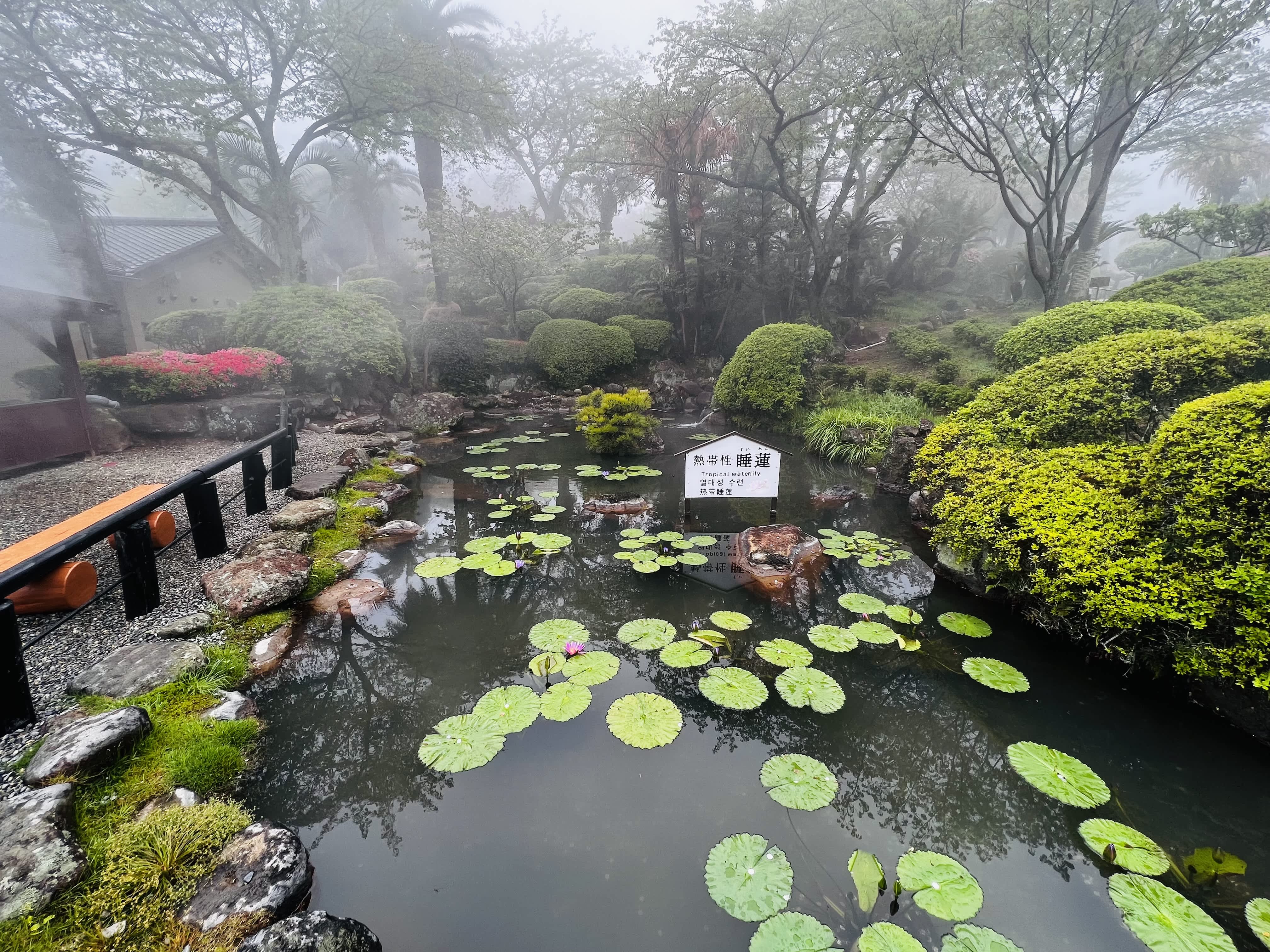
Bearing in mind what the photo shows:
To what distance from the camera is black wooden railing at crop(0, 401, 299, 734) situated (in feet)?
7.51

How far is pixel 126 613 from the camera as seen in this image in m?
3.47

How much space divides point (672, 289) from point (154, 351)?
39.7 ft

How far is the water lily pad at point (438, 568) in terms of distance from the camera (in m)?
4.54

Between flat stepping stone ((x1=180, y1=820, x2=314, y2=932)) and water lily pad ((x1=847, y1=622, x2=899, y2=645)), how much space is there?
3397 mm

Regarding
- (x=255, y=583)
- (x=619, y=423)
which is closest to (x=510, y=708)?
(x=255, y=583)

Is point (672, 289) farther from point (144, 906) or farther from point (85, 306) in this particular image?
point (144, 906)

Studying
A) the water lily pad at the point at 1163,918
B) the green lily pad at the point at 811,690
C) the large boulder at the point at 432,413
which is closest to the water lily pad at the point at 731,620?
the green lily pad at the point at 811,690

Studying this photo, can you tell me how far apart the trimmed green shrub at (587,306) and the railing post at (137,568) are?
1290cm

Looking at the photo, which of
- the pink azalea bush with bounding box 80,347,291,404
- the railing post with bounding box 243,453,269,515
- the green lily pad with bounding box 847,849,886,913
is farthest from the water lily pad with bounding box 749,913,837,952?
the pink azalea bush with bounding box 80,347,291,404

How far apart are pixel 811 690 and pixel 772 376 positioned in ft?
25.2

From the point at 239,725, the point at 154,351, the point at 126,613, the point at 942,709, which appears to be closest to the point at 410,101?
the point at 154,351

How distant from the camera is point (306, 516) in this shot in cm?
520

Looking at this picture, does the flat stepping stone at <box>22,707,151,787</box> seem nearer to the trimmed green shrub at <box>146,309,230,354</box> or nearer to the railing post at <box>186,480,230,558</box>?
the railing post at <box>186,480,230,558</box>

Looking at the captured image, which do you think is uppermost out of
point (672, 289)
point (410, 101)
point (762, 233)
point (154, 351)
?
point (410, 101)
